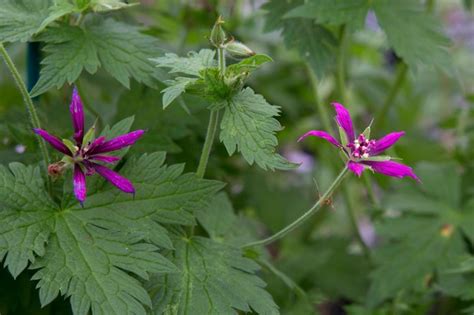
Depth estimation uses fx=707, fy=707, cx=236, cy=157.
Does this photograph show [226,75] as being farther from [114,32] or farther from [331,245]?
[331,245]

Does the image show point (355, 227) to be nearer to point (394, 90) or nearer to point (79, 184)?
point (394, 90)

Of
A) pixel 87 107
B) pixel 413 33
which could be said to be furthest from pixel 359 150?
pixel 87 107

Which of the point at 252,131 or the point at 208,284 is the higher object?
the point at 252,131

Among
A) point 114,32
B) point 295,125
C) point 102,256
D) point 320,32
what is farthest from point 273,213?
point 102,256

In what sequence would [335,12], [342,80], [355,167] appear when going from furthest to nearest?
[342,80] < [335,12] < [355,167]

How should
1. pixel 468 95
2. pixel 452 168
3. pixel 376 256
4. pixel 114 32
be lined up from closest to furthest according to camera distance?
pixel 114 32
pixel 376 256
pixel 452 168
pixel 468 95

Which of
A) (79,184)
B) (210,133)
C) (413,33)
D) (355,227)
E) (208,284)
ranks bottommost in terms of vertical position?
(355,227)

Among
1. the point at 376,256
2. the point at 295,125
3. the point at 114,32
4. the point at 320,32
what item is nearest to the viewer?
the point at 114,32

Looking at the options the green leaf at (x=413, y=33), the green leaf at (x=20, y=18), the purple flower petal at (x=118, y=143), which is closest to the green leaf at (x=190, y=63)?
the purple flower petal at (x=118, y=143)

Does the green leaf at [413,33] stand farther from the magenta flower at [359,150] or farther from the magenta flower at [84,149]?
the magenta flower at [84,149]
